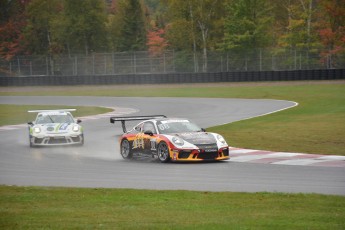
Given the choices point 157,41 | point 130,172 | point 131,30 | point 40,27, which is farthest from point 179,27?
point 130,172

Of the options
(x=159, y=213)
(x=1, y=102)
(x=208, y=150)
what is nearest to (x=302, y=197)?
(x=159, y=213)

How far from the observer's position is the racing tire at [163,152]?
18348mm

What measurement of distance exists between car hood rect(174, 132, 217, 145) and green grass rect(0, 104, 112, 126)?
679 inches

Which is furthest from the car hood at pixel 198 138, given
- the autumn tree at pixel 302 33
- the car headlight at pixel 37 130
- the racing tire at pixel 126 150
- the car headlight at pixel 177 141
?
the autumn tree at pixel 302 33

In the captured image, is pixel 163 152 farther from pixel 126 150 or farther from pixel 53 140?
pixel 53 140

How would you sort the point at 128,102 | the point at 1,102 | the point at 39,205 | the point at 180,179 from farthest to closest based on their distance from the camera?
1. the point at 1,102
2. the point at 128,102
3. the point at 180,179
4. the point at 39,205

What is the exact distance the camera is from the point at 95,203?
1080 centimetres

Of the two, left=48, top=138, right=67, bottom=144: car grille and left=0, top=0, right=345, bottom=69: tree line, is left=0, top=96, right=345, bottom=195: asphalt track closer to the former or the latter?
left=48, top=138, right=67, bottom=144: car grille

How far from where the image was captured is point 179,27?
239 ft

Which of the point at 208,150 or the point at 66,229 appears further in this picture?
the point at 208,150

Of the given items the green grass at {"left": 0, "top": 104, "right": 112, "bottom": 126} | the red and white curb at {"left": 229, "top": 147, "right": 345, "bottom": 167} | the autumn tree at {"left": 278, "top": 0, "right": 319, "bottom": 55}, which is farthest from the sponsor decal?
the autumn tree at {"left": 278, "top": 0, "right": 319, "bottom": 55}

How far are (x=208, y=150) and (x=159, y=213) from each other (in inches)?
333

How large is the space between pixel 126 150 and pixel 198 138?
2508mm

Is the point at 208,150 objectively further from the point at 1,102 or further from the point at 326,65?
the point at 326,65
